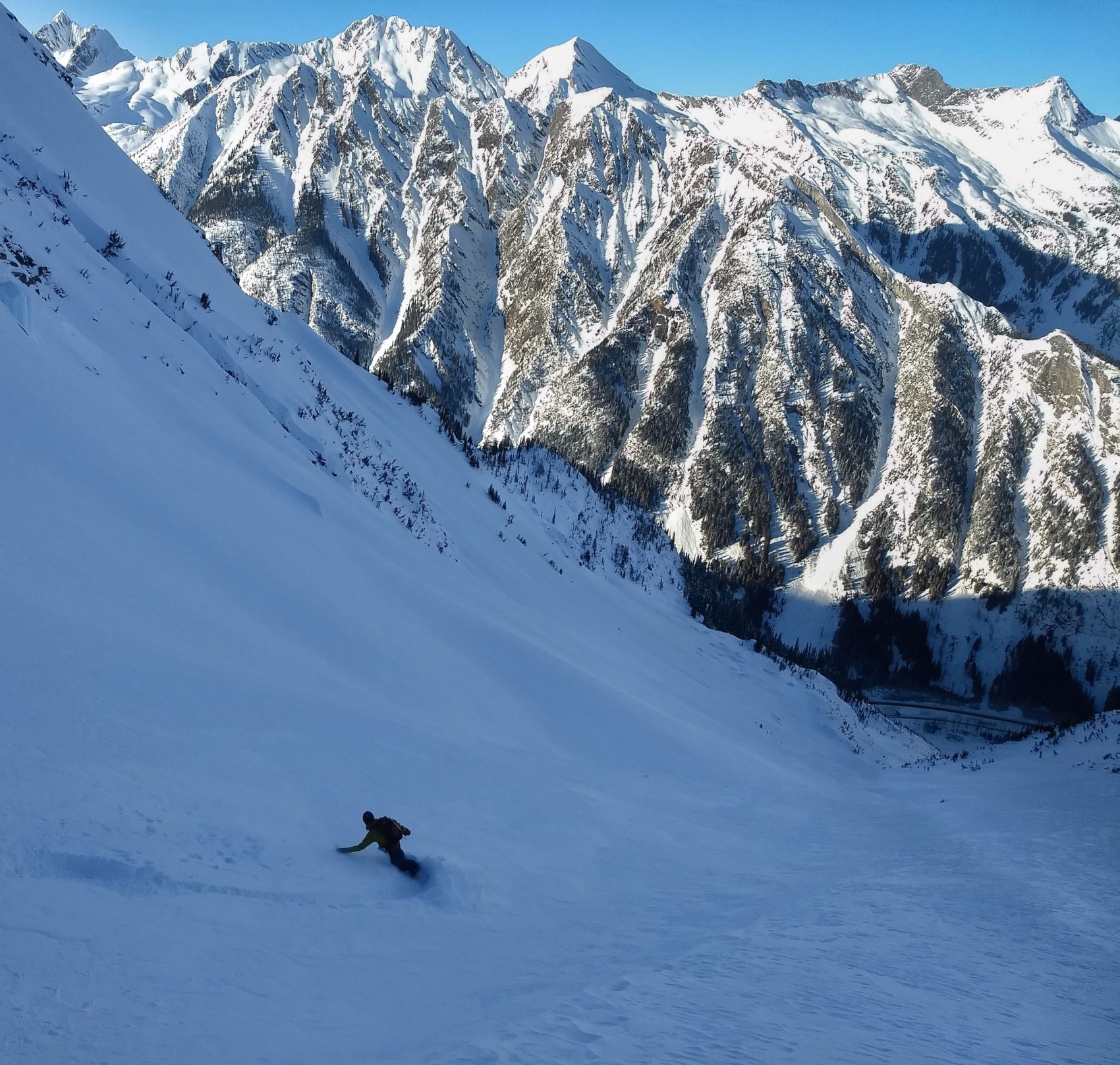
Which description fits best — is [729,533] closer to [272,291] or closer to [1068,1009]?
[272,291]

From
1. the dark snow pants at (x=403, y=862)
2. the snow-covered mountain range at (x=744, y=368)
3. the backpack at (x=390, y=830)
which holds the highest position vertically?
the snow-covered mountain range at (x=744, y=368)

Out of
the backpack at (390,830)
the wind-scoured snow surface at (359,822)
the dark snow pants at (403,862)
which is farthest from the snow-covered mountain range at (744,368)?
the backpack at (390,830)

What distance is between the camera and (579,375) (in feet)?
509

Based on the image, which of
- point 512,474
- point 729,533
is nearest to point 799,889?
point 512,474

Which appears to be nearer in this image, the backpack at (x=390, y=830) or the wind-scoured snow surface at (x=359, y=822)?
the wind-scoured snow surface at (x=359, y=822)

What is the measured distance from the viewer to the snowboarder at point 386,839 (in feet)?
25.3

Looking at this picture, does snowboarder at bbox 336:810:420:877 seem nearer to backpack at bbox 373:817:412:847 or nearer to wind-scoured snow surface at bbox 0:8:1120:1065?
backpack at bbox 373:817:412:847

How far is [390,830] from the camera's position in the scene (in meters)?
7.72

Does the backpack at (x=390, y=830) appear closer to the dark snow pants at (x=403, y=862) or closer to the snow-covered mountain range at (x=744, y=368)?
the dark snow pants at (x=403, y=862)

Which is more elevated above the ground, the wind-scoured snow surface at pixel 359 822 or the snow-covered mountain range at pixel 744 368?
the snow-covered mountain range at pixel 744 368

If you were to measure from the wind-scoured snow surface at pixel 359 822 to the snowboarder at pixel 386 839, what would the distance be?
0.17 meters

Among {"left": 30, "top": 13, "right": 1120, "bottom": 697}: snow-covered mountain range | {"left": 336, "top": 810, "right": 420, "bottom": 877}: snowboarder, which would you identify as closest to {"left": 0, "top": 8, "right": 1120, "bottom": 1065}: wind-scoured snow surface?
{"left": 336, "top": 810, "right": 420, "bottom": 877}: snowboarder

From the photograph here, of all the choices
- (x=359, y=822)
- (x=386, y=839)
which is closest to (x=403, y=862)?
(x=386, y=839)

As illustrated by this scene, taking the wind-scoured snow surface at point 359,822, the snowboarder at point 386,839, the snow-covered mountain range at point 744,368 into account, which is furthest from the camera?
the snow-covered mountain range at point 744,368
